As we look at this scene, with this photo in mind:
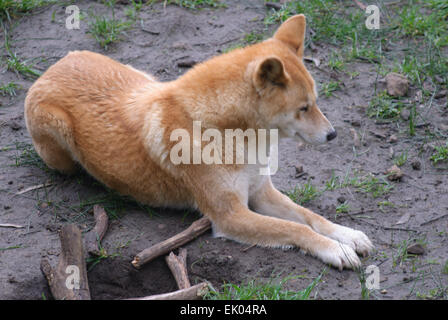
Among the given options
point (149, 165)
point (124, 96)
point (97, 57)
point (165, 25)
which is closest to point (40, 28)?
point (165, 25)

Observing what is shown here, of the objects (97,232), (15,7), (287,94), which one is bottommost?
(97,232)

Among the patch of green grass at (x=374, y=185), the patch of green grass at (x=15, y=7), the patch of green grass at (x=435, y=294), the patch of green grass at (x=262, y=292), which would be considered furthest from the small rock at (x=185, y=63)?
the patch of green grass at (x=435, y=294)

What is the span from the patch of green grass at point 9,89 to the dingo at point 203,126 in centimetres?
142

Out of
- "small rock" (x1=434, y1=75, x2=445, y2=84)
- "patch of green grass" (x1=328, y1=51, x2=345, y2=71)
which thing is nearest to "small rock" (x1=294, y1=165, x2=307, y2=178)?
"patch of green grass" (x1=328, y1=51, x2=345, y2=71)

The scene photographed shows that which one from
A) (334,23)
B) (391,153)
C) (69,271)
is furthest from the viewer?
(334,23)

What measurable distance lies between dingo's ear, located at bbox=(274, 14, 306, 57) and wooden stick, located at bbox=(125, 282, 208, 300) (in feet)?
7.19

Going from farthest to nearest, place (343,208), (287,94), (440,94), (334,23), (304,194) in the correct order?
(334,23), (440,94), (304,194), (343,208), (287,94)

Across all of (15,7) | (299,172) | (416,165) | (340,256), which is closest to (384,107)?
(416,165)

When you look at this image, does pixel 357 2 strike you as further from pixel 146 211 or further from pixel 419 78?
pixel 146 211

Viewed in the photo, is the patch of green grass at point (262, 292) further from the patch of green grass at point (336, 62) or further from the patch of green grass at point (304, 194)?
the patch of green grass at point (336, 62)

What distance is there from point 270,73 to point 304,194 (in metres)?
1.46

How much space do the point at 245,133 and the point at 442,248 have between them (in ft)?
6.02

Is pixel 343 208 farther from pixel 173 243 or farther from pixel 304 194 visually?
pixel 173 243

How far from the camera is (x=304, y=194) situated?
17.7ft
